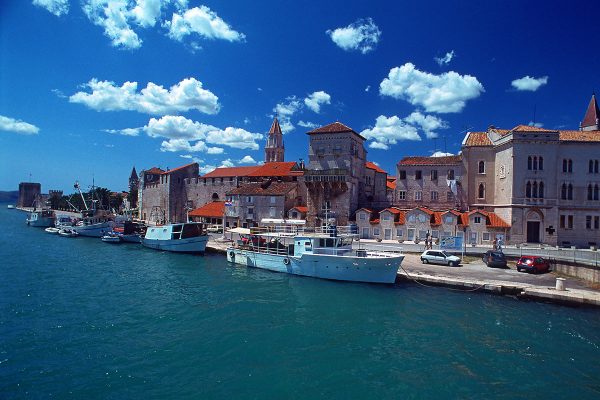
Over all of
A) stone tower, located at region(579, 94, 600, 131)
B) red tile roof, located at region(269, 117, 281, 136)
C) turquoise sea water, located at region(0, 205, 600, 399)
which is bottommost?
turquoise sea water, located at region(0, 205, 600, 399)

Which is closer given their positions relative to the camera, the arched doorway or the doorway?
the arched doorway

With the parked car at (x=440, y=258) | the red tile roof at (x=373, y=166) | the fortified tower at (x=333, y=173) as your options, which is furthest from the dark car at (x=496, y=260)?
the red tile roof at (x=373, y=166)

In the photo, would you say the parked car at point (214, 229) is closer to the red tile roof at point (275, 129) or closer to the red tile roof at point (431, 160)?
the red tile roof at point (431, 160)

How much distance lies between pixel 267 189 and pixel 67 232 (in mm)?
38059

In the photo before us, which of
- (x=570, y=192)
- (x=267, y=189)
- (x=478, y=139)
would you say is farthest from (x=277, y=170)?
(x=570, y=192)

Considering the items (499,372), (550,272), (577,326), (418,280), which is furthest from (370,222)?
(499,372)

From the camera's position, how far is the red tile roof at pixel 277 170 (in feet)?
187

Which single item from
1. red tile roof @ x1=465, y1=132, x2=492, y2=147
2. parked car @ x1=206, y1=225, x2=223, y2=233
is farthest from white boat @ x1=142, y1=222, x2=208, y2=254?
red tile roof @ x1=465, y1=132, x2=492, y2=147

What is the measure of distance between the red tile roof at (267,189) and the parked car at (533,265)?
30753mm

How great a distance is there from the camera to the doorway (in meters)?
36.7

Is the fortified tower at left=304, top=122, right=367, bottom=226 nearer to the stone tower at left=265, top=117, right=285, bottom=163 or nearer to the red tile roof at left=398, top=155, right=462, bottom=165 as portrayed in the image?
the red tile roof at left=398, top=155, right=462, bottom=165

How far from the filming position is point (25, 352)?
1404cm

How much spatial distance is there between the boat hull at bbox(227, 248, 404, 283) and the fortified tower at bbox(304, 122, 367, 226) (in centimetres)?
1376

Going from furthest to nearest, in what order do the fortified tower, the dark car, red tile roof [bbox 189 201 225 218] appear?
red tile roof [bbox 189 201 225 218] → the fortified tower → the dark car
